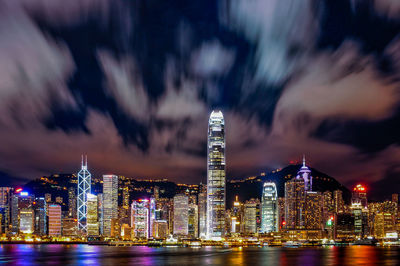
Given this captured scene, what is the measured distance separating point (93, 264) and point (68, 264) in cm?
563

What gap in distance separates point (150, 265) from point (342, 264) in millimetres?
40941

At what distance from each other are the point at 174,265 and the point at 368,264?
42135mm

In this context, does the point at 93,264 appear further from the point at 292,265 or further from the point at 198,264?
the point at 292,265

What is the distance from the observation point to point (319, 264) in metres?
110

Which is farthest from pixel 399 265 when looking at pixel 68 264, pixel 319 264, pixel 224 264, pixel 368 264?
pixel 68 264

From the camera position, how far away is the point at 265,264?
108 m

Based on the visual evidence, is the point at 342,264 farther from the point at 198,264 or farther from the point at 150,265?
the point at 150,265

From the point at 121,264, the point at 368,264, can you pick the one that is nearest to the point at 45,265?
the point at 121,264

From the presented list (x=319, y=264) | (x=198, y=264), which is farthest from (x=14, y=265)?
(x=319, y=264)

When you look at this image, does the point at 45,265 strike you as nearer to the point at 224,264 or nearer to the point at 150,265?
the point at 150,265

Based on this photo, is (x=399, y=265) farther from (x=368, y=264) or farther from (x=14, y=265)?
(x=14, y=265)

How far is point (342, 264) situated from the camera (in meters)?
108

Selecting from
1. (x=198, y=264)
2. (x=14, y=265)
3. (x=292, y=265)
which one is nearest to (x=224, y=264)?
(x=198, y=264)

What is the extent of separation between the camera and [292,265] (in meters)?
107
